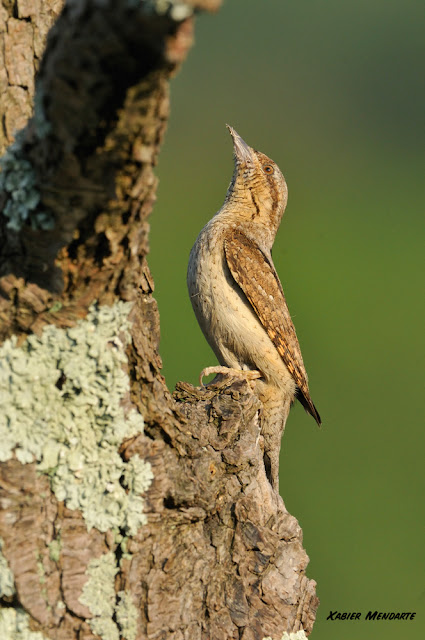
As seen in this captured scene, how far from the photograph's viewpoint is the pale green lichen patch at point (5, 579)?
156cm

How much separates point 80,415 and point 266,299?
6.86ft

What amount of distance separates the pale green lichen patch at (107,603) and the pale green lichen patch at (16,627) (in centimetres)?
14

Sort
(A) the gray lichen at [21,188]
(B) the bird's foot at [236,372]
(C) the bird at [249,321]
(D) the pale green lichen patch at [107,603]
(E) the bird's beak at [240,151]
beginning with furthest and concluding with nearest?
1. (E) the bird's beak at [240,151]
2. (C) the bird at [249,321]
3. (B) the bird's foot at [236,372]
4. (D) the pale green lichen patch at [107,603]
5. (A) the gray lichen at [21,188]

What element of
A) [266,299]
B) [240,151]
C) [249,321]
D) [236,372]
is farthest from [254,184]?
[236,372]

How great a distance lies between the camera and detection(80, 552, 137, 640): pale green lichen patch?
166 cm

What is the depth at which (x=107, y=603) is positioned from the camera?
169 cm

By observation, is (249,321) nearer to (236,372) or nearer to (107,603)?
(236,372)

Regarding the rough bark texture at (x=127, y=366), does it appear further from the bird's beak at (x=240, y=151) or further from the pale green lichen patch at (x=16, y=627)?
the bird's beak at (x=240, y=151)

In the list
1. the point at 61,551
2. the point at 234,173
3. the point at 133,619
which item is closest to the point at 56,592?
the point at 61,551

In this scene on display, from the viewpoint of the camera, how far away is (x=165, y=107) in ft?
3.41

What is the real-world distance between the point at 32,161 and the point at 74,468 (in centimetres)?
81

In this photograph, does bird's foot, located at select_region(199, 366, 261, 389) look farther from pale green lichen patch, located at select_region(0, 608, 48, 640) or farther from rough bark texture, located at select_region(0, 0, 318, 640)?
pale green lichen patch, located at select_region(0, 608, 48, 640)

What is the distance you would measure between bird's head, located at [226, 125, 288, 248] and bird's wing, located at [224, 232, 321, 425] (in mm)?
528

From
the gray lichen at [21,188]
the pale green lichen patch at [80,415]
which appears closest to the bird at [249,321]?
the pale green lichen patch at [80,415]
